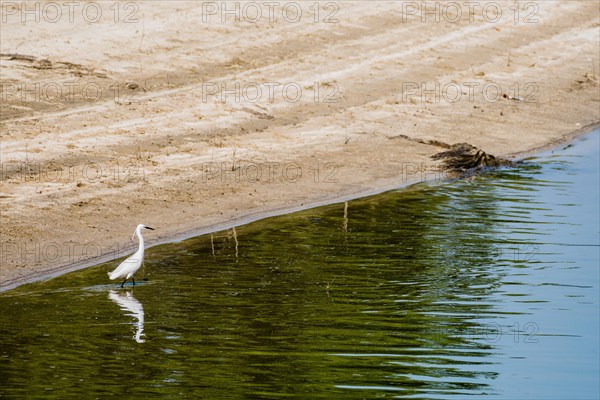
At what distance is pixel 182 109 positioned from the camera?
73.2 ft

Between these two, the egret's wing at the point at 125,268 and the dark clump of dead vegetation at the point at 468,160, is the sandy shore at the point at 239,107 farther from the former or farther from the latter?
the egret's wing at the point at 125,268

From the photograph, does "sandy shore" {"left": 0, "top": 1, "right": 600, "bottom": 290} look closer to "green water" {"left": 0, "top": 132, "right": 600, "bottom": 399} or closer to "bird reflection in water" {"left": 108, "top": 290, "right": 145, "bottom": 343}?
"bird reflection in water" {"left": 108, "top": 290, "right": 145, "bottom": 343}

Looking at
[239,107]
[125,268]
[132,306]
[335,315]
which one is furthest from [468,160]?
[132,306]

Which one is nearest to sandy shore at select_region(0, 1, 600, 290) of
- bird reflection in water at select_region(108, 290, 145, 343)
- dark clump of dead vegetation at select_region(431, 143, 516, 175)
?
dark clump of dead vegetation at select_region(431, 143, 516, 175)

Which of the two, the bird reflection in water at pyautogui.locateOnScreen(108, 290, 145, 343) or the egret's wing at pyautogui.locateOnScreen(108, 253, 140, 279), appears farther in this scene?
the egret's wing at pyautogui.locateOnScreen(108, 253, 140, 279)

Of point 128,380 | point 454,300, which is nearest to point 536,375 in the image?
point 454,300

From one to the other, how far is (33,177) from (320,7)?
13554 millimetres

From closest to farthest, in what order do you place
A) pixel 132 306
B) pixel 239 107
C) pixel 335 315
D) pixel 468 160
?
pixel 335 315 < pixel 132 306 < pixel 468 160 < pixel 239 107

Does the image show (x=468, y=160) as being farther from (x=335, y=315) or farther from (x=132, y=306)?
(x=132, y=306)

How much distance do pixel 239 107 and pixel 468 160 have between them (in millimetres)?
Result: 4488

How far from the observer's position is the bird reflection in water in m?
12.2

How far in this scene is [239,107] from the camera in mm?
23031

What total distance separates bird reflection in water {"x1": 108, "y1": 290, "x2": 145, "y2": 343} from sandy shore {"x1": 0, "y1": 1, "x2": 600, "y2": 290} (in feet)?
4.25

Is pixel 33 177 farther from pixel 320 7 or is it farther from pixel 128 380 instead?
pixel 320 7
